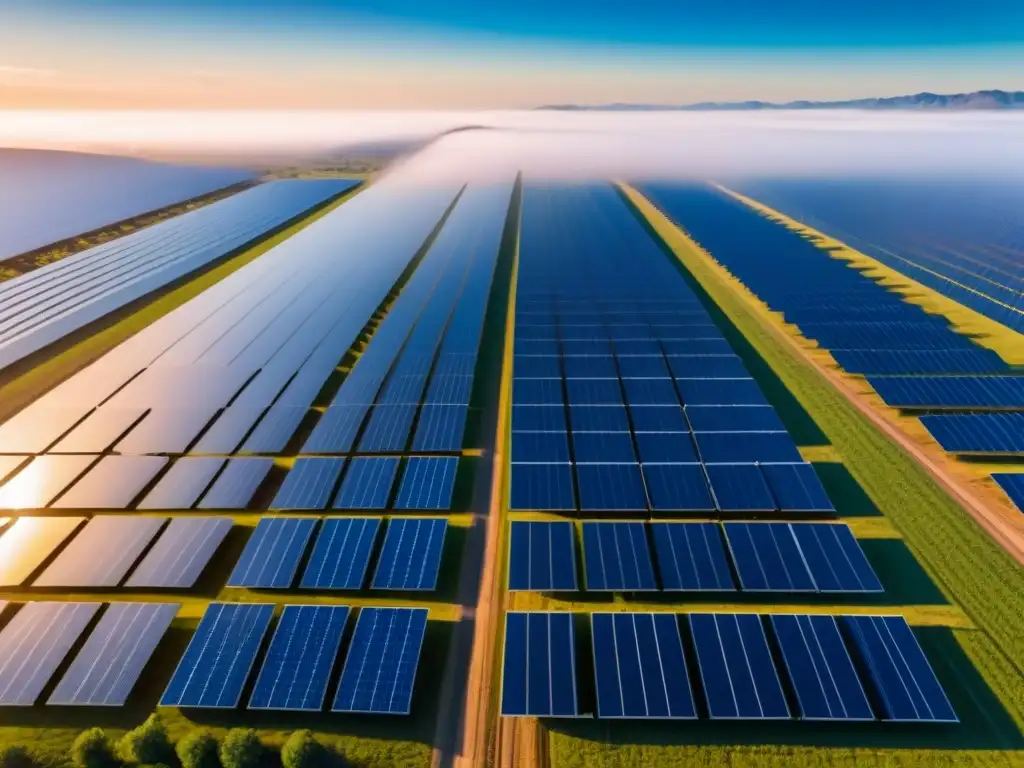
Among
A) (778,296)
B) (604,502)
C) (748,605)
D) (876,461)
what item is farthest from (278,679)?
(778,296)

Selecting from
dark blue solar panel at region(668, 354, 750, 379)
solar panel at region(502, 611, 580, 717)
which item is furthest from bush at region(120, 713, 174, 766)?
dark blue solar panel at region(668, 354, 750, 379)

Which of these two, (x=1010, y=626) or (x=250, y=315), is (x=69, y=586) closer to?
(x=250, y=315)

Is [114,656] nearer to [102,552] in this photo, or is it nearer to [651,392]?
[102,552]

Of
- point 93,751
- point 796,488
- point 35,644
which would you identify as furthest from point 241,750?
point 796,488

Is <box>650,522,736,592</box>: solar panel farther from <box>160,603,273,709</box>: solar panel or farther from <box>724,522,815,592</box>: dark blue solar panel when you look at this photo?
<box>160,603,273,709</box>: solar panel

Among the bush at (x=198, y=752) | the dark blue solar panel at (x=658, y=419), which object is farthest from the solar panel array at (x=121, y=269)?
the dark blue solar panel at (x=658, y=419)

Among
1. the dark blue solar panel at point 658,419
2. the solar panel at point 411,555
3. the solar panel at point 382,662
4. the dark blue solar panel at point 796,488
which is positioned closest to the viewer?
the solar panel at point 382,662

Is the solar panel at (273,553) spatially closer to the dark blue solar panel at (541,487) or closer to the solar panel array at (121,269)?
the dark blue solar panel at (541,487)

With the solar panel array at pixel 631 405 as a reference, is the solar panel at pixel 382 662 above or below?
below
